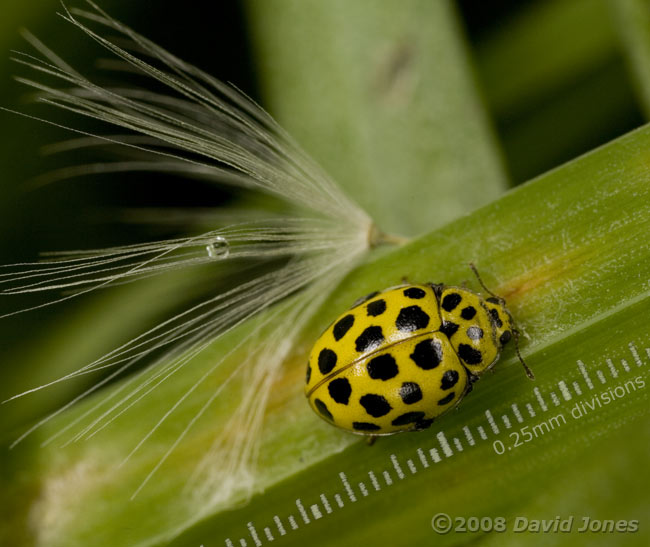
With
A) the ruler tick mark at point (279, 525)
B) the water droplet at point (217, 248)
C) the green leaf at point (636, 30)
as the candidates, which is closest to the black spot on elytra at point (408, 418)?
the ruler tick mark at point (279, 525)

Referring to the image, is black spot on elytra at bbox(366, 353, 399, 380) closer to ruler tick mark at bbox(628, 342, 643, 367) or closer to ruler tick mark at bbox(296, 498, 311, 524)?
ruler tick mark at bbox(296, 498, 311, 524)

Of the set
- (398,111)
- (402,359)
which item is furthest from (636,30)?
(402,359)

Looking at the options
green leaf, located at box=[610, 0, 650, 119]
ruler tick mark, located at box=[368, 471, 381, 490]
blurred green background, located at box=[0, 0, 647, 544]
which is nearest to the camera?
ruler tick mark, located at box=[368, 471, 381, 490]

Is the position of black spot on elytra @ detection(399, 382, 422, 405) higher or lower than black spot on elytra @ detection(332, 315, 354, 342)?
lower

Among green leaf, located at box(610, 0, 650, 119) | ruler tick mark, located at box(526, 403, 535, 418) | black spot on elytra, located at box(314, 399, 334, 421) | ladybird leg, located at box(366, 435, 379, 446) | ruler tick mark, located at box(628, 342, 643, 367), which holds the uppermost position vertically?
green leaf, located at box(610, 0, 650, 119)

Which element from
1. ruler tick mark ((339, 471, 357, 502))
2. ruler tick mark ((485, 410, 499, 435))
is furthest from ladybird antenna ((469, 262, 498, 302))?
ruler tick mark ((339, 471, 357, 502))

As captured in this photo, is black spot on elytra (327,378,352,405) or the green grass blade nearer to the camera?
black spot on elytra (327,378,352,405)

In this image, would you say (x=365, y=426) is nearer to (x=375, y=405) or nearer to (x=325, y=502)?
(x=375, y=405)

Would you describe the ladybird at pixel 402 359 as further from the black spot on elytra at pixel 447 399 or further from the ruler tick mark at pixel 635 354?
the ruler tick mark at pixel 635 354
